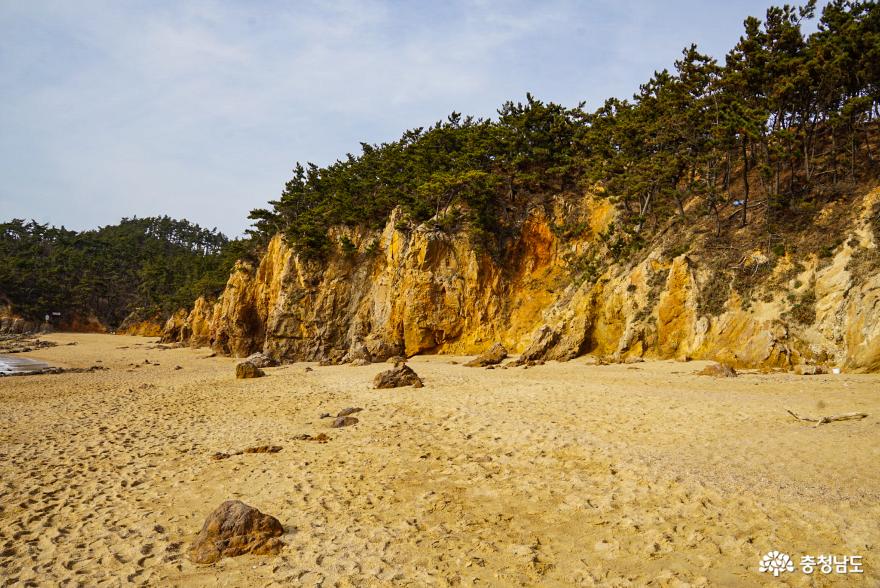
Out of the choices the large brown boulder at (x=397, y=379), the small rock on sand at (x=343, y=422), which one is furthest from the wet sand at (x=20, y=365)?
the small rock on sand at (x=343, y=422)

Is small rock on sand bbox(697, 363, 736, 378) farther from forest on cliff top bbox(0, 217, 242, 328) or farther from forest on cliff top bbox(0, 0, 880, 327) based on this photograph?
forest on cliff top bbox(0, 217, 242, 328)

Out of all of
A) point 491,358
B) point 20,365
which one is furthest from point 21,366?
point 491,358

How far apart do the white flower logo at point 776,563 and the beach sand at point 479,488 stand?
0.11m

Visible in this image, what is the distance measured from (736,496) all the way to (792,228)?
18.5 metres

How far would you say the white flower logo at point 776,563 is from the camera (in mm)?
4500

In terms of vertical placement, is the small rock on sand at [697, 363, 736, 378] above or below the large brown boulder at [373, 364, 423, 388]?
above

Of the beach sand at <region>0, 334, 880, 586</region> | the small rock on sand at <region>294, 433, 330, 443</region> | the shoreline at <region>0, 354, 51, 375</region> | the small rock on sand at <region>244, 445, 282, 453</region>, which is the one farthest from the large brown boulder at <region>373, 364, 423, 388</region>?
the shoreline at <region>0, 354, 51, 375</region>

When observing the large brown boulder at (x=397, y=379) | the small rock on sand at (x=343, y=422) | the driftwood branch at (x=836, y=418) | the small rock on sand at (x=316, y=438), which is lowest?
the small rock on sand at (x=316, y=438)

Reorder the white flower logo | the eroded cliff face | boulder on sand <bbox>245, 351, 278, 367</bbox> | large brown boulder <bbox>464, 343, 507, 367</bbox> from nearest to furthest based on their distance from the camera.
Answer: the white flower logo → the eroded cliff face → large brown boulder <bbox>464, 343, 507, 367</bbox> → boulder on sand <bbox>245, 351, 278, 367</bbox>

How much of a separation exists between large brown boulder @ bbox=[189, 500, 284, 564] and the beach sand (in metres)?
0.17

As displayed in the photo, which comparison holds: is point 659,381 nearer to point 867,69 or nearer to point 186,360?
point 867,69

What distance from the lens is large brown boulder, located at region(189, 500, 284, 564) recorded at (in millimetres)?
5438

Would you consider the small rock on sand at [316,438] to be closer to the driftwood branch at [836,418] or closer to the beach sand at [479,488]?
the beach sand at [479,488]

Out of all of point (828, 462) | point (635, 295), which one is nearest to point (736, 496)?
point (828, 462)
